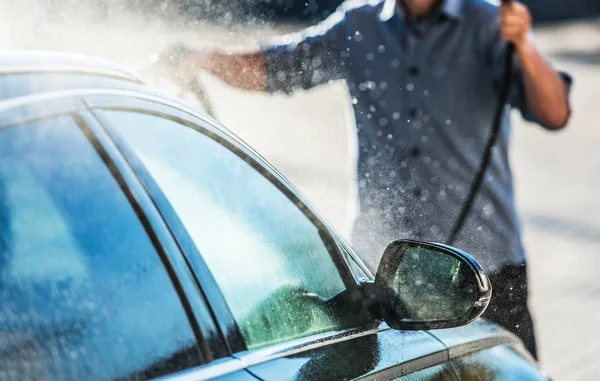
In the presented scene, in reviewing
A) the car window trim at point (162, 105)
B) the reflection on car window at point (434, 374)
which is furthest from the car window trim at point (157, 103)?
the reflection on car window at point (434, 374)

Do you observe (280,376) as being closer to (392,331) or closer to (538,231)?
(392,331)

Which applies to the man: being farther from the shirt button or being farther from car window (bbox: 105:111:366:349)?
car window (bbox: 105:111:366:349)

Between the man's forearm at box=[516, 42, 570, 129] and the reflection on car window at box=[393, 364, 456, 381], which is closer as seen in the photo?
the reflection on car window at box=[393, 364, 456, 381]

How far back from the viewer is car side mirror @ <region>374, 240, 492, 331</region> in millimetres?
2363

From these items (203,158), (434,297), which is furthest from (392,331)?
(203,158)

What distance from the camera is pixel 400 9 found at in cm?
427

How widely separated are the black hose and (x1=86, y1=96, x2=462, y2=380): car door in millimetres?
1471

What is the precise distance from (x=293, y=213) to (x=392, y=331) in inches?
12.2

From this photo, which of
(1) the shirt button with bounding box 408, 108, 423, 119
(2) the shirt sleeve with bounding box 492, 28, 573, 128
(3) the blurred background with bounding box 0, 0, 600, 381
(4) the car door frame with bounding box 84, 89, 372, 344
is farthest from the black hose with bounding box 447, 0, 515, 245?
(4) the car door frame with bounding box 84, 89, 372, 344

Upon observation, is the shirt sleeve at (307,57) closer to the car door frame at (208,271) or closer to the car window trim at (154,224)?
the car door frame at (208,271)

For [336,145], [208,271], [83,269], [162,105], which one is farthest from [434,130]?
[336,145]

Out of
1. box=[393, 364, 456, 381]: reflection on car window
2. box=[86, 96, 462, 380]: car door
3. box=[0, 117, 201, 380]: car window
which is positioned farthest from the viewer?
box=[393, 364, 456, 381]: reflection on car window

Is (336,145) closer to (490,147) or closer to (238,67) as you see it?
(238,67)

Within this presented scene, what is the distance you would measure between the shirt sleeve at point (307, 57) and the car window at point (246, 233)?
1893 mm
